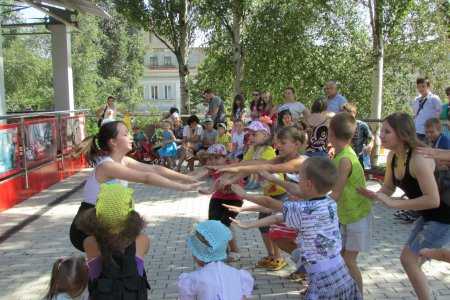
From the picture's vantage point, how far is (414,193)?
3.45m

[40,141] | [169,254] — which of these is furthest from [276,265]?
[40,141]

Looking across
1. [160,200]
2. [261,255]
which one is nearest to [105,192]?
[261,255]

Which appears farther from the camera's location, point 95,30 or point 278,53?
point 95,30

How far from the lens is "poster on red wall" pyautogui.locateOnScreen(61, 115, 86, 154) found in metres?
12.3

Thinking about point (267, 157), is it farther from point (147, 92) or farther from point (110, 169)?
point (147, 92)

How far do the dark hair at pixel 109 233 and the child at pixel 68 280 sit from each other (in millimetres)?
187

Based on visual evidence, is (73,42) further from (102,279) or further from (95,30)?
(102,279)

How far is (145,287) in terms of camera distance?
9.66 ft

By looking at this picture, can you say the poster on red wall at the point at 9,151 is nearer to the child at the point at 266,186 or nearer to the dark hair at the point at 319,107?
the child at the point at 266,186

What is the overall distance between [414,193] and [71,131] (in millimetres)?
11062

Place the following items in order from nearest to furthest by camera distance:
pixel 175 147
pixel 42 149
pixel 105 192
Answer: pixel 105 192, pixel 42 149, pixel 175 147

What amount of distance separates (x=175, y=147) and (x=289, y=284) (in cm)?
818

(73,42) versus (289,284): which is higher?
(73,42)

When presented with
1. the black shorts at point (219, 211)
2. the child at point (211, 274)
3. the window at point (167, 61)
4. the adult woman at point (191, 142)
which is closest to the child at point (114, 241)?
the child at point (211, 274)
